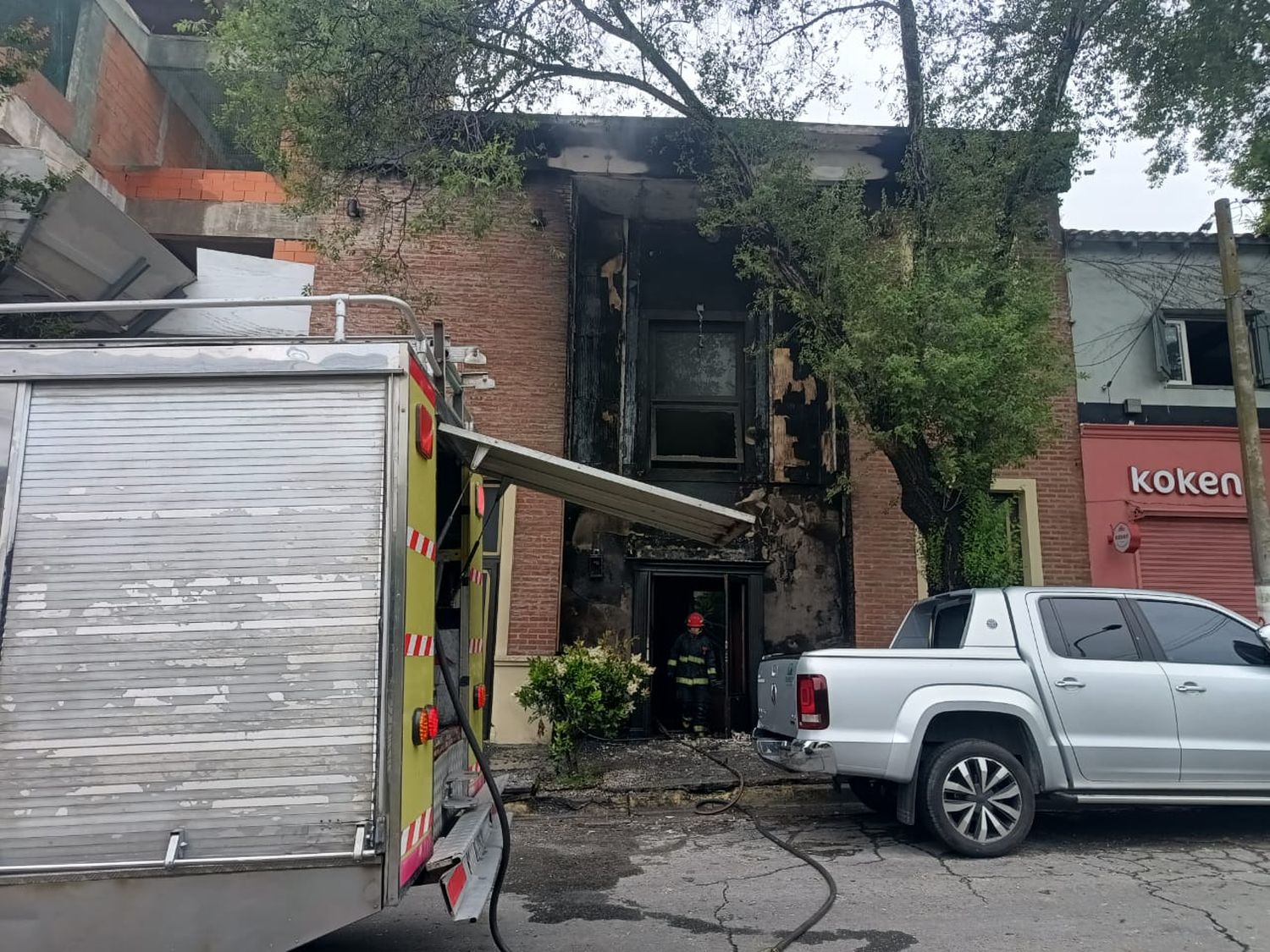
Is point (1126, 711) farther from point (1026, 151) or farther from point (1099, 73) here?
point (1099, 73)

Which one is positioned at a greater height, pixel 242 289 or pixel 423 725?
pixel 242 289

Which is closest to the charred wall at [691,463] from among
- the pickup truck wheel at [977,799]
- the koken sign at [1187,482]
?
the koken sign at [1187,482]

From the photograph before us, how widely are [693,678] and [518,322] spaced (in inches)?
199

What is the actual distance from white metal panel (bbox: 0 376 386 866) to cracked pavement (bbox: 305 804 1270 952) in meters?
1.82

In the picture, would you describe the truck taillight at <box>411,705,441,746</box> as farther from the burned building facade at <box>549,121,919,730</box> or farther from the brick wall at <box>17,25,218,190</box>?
the brick wall at <box>17,25,218,190</box>

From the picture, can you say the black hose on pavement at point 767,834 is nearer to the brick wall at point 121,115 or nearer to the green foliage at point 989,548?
the green foliage at point 989,548

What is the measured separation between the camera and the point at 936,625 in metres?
7.36

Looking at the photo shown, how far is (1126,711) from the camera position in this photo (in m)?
6.41

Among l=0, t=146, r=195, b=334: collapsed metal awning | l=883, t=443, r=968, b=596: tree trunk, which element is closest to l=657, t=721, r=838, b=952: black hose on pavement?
l=883, t=443, r=968, b=596: tree trunk

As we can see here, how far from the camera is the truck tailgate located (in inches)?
260

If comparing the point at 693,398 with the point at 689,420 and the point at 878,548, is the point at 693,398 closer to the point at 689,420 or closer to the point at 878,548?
the point at 689,420

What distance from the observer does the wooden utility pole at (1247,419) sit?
9.41 metres

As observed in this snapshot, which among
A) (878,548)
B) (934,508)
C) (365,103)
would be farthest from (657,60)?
(878,548)

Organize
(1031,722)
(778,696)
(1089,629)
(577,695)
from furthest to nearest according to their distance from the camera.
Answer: (577,695)
(778,696)
(1089,629)
(1031,722)
